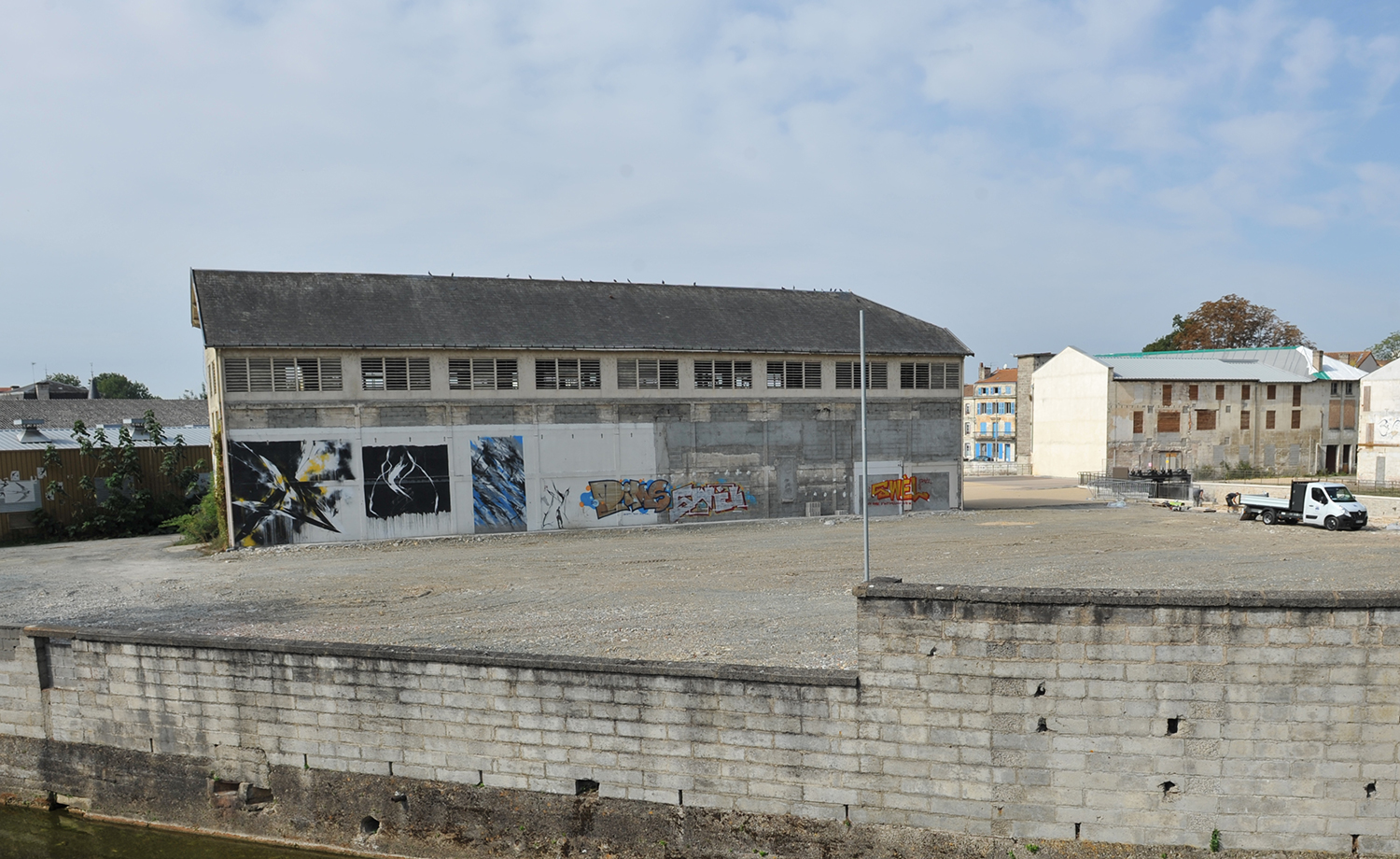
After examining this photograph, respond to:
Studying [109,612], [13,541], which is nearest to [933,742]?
[109,612]

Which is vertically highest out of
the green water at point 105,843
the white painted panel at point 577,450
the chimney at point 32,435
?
the chimney at point 32,435

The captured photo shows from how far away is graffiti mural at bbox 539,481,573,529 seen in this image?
28.5 meters

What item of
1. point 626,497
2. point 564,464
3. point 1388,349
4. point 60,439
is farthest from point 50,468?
point 1388,349

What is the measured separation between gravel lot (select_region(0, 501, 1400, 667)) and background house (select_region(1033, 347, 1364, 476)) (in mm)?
20261

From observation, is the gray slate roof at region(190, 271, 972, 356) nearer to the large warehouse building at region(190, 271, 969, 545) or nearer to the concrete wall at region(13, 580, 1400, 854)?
the large warehouse building at region(190, 271, 969, 545)

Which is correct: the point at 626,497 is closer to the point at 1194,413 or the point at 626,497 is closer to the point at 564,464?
the point at 564,464

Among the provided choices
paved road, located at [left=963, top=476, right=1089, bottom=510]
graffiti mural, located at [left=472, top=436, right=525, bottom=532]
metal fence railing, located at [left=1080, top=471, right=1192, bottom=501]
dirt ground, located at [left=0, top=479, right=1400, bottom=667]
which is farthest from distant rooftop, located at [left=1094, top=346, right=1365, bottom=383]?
graffiti mural, located at [left=472, top=436, right=525, bottom=532]

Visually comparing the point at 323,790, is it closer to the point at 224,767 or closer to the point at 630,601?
the point at 224,767

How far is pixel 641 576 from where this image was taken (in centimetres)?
2077

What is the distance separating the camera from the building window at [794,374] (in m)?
31.1

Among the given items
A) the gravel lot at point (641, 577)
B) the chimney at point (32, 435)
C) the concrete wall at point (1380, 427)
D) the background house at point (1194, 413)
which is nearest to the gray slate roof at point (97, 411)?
the chimney at point (32, 435)

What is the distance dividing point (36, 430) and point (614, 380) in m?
24.3

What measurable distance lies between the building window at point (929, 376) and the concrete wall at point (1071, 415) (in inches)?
810

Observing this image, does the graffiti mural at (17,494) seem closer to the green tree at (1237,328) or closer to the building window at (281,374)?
the building window at (281,374)
